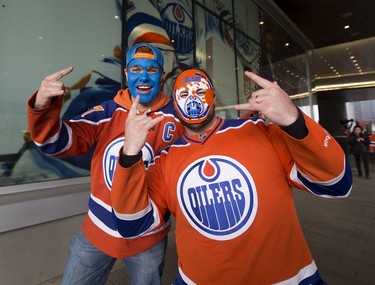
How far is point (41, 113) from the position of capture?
109cm

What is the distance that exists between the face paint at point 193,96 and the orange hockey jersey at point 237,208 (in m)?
0.17

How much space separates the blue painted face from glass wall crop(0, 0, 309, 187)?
5.49ft

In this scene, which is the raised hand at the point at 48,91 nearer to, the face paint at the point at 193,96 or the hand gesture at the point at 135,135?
the hand gesture at the point at 135,135

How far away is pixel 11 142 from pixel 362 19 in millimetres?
12564

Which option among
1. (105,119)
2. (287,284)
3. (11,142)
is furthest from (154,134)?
(11,142)

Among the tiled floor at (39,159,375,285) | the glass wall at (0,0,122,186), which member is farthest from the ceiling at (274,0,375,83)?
the glass wall at (0,0,122,186)

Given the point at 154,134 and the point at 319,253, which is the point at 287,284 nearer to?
the point at 154,134

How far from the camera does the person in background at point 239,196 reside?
2.95 feet

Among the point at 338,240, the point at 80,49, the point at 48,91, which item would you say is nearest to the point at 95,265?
the point at 48,91

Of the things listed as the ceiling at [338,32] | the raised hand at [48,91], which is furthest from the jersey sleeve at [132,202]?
the ceiling at [338,32]

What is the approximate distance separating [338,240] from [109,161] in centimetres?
336

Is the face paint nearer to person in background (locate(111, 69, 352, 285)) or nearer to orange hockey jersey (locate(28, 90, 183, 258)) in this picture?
person in background (locate(111, 69, 352, 285))

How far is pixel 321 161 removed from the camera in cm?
83

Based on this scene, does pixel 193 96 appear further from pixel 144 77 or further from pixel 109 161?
pixel 109 161
